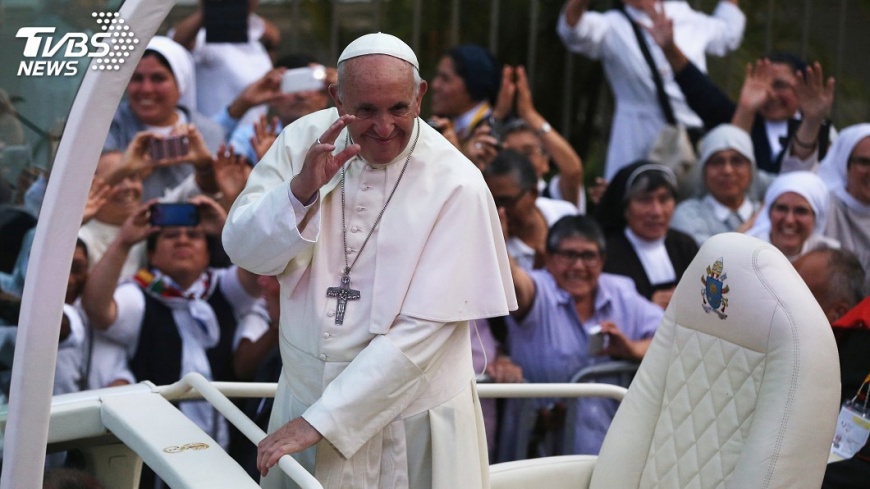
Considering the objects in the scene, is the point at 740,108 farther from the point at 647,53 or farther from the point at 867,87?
the point at 867,87

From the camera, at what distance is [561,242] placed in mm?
4684

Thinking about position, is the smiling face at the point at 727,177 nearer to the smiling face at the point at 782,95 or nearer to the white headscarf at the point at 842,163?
the smiling face at the point at 782,95

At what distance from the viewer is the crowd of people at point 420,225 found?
251cm

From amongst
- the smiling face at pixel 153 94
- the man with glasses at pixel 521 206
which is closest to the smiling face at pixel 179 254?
the smiling face at pixel 153 94

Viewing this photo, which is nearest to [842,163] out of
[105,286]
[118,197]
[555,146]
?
[555,146]

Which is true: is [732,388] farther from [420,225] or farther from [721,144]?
[721,144]

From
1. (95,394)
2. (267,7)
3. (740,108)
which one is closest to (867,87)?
(740,108)

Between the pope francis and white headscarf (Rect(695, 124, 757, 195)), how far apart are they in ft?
9.90

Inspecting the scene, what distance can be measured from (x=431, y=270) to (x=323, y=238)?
27 centimetres

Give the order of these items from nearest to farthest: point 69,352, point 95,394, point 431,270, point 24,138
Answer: point 24,138, point 431,270, point 95,394, point 69,352

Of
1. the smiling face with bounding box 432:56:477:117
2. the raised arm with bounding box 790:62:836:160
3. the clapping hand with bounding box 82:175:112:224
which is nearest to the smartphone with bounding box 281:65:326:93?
the smiling face with bounding box 432:56:477:117

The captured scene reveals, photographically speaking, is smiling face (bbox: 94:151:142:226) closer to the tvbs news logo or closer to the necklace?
the necklace

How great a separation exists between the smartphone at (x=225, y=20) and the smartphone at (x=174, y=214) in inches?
34.1

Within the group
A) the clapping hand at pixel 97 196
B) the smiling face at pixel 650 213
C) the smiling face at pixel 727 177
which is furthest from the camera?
the smiling face at pixel 727 177
